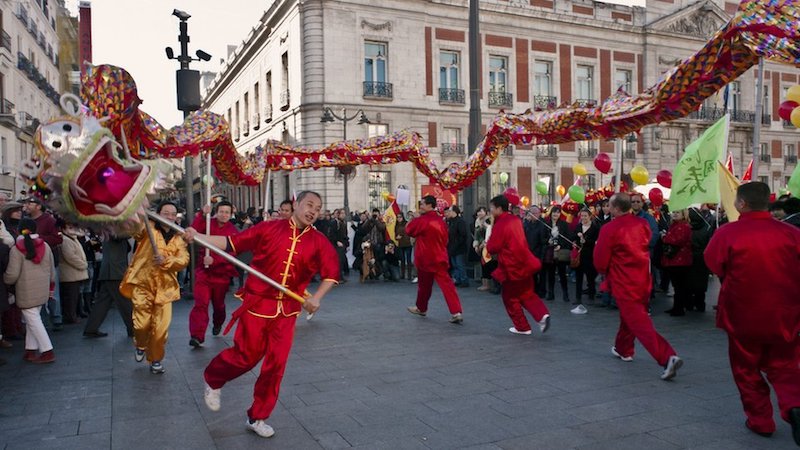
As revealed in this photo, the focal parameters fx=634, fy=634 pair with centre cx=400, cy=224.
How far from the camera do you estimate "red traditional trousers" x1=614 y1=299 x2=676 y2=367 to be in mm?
5715

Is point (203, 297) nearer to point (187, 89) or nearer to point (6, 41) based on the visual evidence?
point (187, 89)

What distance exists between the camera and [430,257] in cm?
895

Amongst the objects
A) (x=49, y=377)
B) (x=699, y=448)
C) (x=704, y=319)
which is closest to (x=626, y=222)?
(x=699, y=448)

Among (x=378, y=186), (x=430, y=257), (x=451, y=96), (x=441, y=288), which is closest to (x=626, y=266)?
(x=441, y=288)

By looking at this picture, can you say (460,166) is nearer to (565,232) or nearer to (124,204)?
(565,232)

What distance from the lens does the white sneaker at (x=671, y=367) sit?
18.3ft

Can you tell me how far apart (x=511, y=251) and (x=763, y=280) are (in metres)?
3.69

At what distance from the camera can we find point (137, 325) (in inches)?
244

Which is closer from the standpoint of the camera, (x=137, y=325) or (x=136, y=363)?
(x=137, y=325)

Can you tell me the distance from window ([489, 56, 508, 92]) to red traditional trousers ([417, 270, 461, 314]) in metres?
22.6

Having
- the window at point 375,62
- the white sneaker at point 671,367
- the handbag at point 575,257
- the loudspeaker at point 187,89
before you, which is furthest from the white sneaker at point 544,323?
the window at point 375,62

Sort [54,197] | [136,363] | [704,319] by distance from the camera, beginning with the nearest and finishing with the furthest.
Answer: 1. [54,197]
2. [136,363]
3. [704,319]

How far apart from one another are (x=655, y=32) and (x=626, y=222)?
30.6 meters

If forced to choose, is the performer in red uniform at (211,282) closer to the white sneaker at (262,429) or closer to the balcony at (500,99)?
the white sneaker at (262,429)
